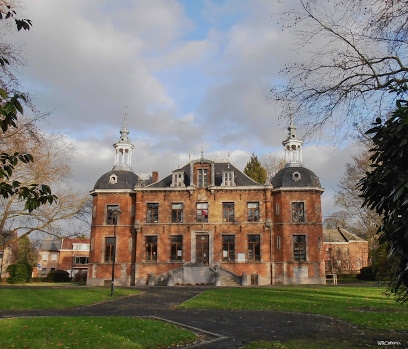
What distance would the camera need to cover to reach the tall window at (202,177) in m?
37.0

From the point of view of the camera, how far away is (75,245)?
71.2 m

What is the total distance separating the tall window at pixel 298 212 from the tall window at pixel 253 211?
10.8 ft

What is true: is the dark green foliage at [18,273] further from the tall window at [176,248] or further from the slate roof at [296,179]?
the slate roof at [296,179]

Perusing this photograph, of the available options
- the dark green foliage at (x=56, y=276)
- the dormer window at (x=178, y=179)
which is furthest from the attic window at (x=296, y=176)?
the dark green foliage at (x=56, y=276)

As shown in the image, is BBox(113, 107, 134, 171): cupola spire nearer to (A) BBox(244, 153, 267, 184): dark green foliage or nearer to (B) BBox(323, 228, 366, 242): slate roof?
(A) BBox(244, 153, 267, 184): dark green foliage

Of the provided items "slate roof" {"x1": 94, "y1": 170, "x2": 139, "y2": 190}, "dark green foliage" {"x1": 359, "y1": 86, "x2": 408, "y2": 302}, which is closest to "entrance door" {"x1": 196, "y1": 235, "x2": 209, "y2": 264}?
"slate roof" {"x1": 94, "y1": 170, "x2": 139, "y2": 190}

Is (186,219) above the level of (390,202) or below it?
above

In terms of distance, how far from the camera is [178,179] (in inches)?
1463

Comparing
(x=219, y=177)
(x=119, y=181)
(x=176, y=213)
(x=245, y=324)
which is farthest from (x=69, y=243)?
(x=245, y=324)

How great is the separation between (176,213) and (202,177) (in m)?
4.20

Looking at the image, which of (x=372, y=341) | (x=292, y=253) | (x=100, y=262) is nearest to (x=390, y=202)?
(x=372, y=341)

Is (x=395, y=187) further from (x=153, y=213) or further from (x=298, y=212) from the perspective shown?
(x=153, y=213)

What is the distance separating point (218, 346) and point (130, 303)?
10179 millimetres

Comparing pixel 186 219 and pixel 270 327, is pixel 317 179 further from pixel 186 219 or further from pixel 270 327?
pixel 270 327
